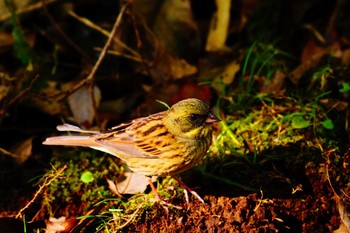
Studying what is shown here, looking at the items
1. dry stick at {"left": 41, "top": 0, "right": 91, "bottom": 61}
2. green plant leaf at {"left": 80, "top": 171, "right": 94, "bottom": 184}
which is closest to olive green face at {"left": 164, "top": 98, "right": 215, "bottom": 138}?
green plant leaf at {"left": 80, "top": 171, "right": 94, "bottom": 184}

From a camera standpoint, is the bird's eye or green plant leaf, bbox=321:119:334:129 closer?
the bird's eye

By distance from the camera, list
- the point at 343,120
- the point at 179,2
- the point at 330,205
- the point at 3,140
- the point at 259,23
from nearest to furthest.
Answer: the point at 330,205 → the point at 343,120 → the point at 3,140 → the point at 179,2 → the point at 259,23

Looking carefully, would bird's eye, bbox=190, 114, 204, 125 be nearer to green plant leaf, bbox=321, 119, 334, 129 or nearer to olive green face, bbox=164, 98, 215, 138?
olive green face, bbox=164, 98, 215, 138

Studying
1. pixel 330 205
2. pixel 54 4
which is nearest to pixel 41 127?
pixel 54 4

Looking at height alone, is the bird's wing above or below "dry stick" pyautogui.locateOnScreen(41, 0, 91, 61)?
below

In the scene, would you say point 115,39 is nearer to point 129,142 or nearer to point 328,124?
point 129,142

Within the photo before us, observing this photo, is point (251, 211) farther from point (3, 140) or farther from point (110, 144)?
point (3, 140)

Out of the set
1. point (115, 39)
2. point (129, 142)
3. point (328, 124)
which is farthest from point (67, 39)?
point (328, 124)
